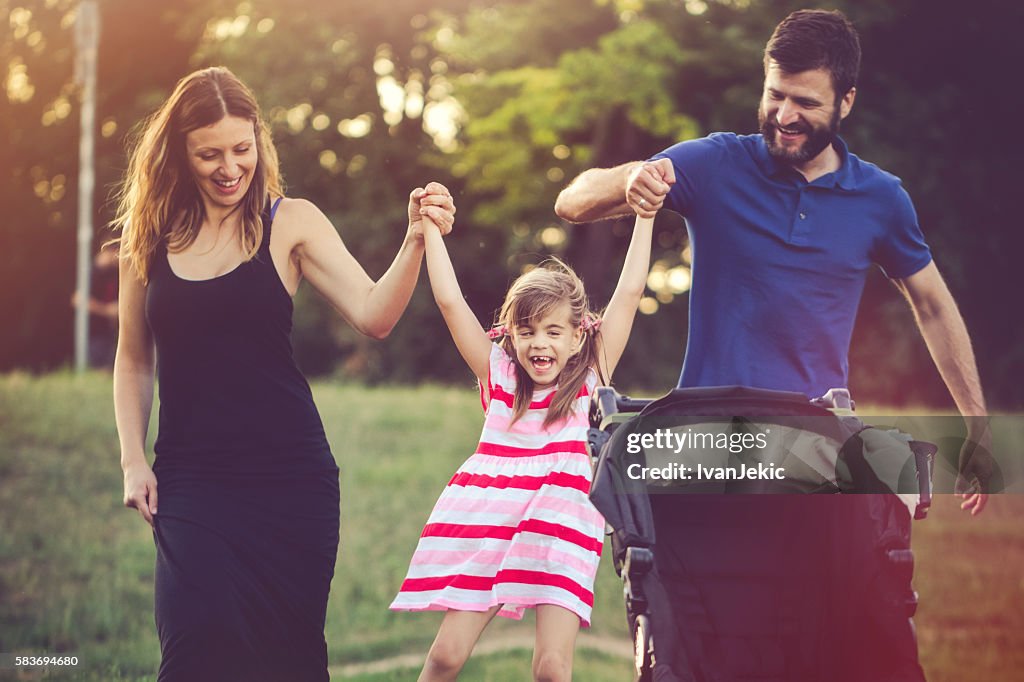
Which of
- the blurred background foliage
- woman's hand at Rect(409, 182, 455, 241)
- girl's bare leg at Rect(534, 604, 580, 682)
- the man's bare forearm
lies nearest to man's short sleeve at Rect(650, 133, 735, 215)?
the man's bare forearm

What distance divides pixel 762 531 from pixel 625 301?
71 cm

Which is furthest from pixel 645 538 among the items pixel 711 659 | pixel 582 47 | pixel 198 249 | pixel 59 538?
pixel 582 47

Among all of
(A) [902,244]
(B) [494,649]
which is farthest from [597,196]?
(B) [494,649]

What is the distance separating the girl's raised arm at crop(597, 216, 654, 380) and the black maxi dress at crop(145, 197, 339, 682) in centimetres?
79

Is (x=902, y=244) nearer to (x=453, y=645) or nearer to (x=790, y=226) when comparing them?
(x=790, y=226)

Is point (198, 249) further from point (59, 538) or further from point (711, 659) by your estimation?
point (59, 538)

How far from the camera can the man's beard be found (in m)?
3.43

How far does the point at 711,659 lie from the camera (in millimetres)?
2904

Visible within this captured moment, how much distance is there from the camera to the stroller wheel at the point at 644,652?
278 centimetres

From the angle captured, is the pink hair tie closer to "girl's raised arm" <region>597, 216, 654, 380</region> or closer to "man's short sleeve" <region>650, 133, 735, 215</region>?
"girl's raised arm" <region>597, 216, 654, 380</region>

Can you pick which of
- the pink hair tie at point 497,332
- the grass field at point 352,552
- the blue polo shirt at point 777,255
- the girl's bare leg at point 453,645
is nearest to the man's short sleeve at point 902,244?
the blue polo shirt at point 777,255

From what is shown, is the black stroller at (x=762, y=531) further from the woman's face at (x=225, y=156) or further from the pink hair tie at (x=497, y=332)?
the woman's face at (x=225, y=156)

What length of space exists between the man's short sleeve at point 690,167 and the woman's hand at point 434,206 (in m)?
0.63

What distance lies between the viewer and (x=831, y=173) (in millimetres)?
3498
